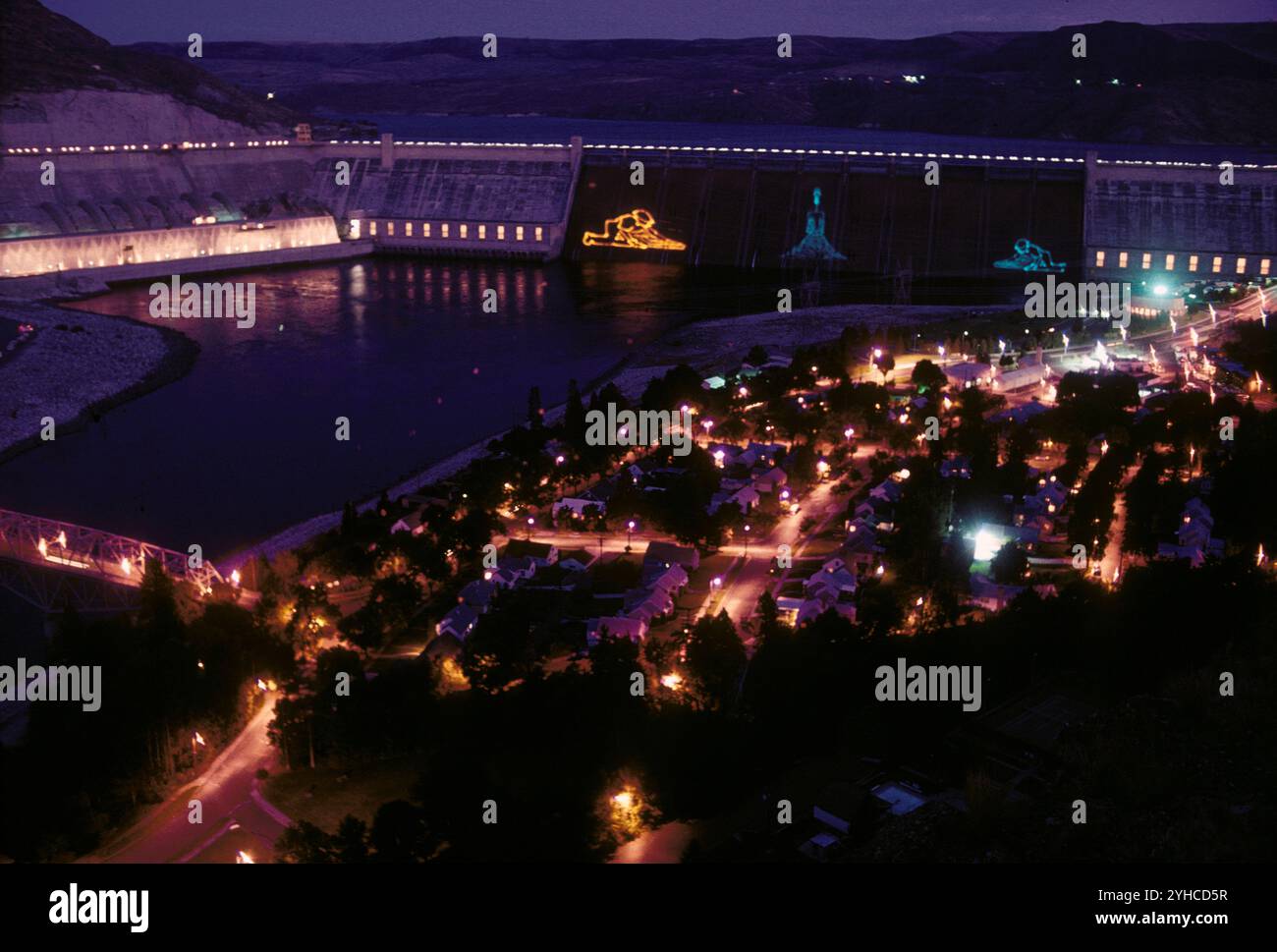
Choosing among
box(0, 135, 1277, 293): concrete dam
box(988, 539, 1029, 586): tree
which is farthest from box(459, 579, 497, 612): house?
box(0, 135, 1277, 293): concrete dam

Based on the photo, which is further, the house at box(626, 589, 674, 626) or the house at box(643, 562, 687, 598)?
the house at box(643, 562, 687, 598)

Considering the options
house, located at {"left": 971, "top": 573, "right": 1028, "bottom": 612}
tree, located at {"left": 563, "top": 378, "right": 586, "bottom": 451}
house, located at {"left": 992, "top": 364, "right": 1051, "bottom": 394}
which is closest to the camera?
house, located at {"left": 971, "top": 573, "right": 1028, "bottom": 612}

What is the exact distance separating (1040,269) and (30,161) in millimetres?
26245

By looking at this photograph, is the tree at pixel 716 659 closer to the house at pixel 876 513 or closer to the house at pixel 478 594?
the house at pixel 478 594

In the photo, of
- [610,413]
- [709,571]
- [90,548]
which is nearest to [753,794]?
[709,571]

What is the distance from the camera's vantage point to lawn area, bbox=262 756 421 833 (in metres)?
8.11

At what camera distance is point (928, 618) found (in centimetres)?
1073

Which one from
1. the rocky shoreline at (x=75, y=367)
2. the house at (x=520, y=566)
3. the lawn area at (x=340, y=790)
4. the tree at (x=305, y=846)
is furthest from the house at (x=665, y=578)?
the rocky shoreline at (x=75, y=367)

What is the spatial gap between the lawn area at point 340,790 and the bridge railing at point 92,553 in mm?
3359

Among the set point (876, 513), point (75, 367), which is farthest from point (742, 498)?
point (75, 367)

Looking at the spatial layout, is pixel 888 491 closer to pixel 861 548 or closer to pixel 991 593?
pixel 861 548

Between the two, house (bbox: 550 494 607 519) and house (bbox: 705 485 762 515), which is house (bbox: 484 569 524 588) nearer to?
house (bbox: 550 494 607 519)

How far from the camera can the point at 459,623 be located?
10547mm

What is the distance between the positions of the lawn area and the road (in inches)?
5.9
